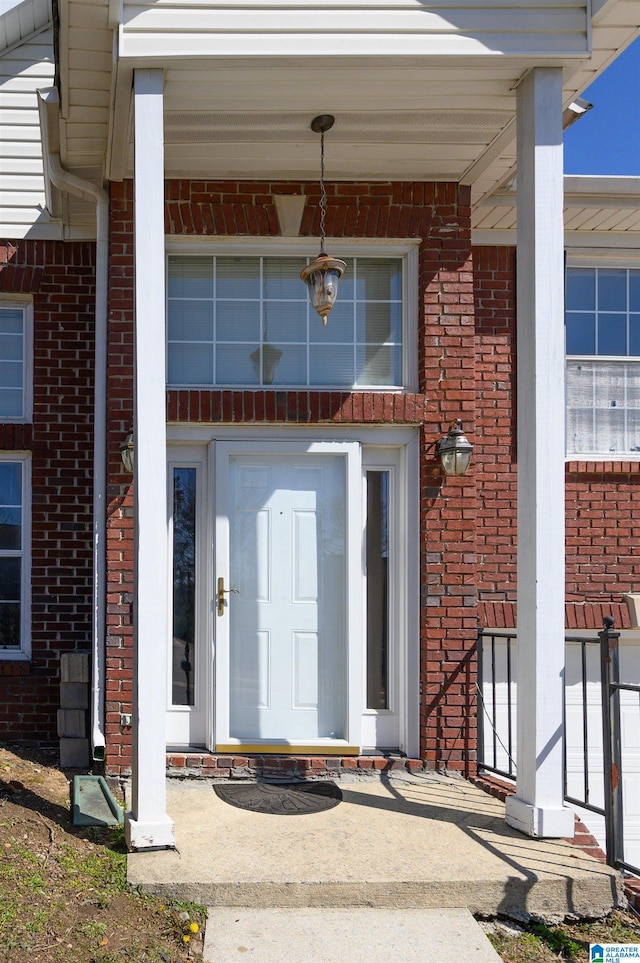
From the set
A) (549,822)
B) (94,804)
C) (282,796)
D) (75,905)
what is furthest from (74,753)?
(549,822)

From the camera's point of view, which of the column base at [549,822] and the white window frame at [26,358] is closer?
the column base at [549,822]

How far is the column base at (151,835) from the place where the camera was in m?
3.83

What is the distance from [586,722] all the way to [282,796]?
174 centimetres

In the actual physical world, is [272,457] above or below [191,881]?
above

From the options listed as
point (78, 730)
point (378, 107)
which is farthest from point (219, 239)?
point (78, 730)

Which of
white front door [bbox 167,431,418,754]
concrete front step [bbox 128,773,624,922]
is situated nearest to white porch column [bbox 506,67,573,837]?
concrete front step [bbox 128,773,624,922]

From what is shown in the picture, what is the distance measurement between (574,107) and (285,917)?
14.2 feet

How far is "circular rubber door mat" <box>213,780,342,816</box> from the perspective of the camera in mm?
4582

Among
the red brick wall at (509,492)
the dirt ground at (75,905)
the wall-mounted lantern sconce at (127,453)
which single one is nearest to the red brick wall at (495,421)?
the red brick wall at (509,492)

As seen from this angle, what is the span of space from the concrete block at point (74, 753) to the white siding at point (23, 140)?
358 centimetres

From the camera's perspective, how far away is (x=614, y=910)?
3686 mm

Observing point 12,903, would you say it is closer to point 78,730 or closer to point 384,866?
point 384,866

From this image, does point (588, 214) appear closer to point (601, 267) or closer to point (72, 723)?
point (601, 267)

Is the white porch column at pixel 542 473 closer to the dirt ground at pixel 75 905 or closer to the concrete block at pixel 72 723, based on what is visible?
the dirt ground at pixel 75 905
